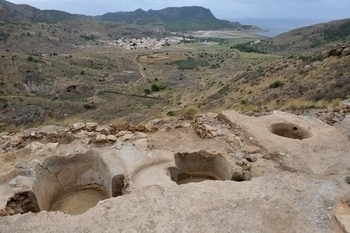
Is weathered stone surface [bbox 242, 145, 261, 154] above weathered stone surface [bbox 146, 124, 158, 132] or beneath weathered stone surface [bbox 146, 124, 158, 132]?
above

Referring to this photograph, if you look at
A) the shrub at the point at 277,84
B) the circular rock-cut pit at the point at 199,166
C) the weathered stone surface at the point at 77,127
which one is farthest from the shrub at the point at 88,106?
the circular rock-cut pit at the point at 199,166

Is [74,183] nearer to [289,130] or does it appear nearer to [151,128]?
[151,128]

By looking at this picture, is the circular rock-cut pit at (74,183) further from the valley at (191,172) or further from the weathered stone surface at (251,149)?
the weathered stone surface at (251,149)

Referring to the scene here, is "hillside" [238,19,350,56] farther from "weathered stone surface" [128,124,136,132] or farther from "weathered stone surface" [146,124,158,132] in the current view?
"weathered stone surface" [128,124,136,132]

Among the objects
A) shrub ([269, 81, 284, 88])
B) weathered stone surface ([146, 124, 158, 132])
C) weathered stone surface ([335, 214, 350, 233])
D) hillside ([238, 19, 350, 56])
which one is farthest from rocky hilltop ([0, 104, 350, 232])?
hillside ([238, 19, 350, 56])

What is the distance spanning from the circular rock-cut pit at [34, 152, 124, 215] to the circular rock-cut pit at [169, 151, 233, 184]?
237 cm

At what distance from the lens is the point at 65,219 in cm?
662

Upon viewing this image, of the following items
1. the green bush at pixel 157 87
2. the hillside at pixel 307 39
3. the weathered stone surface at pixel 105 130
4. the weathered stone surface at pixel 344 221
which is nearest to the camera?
Answer: the weathered stone surface at pixel 344 221

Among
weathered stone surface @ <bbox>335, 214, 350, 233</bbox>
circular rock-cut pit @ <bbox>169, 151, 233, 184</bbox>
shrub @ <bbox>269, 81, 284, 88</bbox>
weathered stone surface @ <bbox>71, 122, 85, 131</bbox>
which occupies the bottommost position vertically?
shrub @ <bbox>269, 81, 284, 88</bbox>

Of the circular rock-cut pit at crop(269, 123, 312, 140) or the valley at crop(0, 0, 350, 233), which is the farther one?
the circular rock-cut pit at crop(269, 123, 312, 140)

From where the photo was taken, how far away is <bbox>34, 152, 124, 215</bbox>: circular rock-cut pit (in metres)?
9.37

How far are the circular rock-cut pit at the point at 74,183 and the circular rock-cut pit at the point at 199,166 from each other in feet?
7.78

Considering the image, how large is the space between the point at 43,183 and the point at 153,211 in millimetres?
4371

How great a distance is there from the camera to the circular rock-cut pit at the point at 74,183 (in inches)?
369
